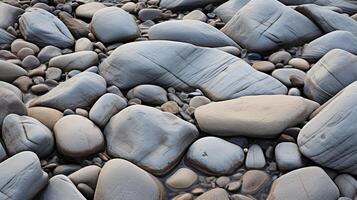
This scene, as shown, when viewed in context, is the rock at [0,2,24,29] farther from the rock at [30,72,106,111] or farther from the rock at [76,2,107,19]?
the rock at [30,72,106,111]

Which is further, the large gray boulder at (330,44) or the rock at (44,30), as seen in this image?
the rock at (44,30)

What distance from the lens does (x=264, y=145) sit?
6.50 ft

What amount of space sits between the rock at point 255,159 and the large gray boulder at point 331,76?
0.44 meters

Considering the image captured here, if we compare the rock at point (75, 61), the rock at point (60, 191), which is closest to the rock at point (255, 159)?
the rock at point (60, 191)

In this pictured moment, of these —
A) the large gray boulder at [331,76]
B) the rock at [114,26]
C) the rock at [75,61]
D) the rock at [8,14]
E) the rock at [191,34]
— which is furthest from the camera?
the rock at [8,14]

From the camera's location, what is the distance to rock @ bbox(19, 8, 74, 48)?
2.71m

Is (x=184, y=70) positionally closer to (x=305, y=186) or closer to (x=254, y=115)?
(x=254, y=115)

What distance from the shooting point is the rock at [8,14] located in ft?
9.42

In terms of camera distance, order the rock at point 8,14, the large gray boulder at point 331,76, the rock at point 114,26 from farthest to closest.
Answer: the rock at point 8,14
the rock at point 114,26
the large gray boulder at point 331,76

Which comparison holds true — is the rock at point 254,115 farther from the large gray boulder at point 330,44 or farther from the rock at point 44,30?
the rock at point 44,30

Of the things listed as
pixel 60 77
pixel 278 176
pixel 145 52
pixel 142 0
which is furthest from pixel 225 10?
pixel 278 176

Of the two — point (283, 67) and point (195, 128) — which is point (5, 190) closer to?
point (195, 128)

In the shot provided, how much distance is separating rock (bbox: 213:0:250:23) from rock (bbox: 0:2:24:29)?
3.78 feet

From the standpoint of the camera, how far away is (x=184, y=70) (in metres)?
2.40
